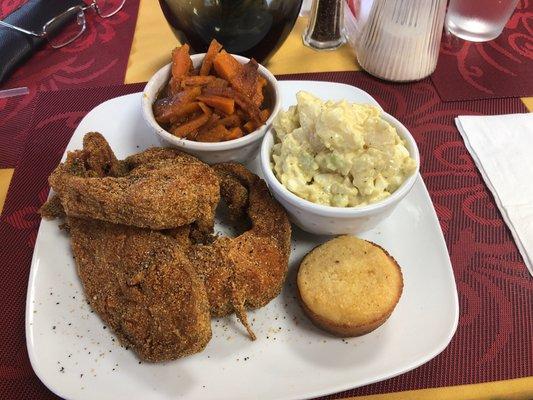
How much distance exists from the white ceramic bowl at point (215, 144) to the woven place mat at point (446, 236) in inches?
16.5

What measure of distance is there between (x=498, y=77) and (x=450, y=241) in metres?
0.93

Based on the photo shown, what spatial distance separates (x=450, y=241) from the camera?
4.71 ft

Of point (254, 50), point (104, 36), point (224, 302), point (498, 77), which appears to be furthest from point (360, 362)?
point (104, 36)

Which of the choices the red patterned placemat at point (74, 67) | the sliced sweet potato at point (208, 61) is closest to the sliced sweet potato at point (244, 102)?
the sliced sweet potato at point (208, 61)

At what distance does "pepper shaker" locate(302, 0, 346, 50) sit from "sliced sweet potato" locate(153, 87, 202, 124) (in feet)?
2.67

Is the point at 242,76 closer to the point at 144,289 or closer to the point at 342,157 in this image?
the point at 342,157

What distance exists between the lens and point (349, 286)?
1156mm

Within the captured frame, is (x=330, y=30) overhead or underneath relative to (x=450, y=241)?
overhead

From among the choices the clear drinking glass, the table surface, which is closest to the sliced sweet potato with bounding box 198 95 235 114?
the table surface

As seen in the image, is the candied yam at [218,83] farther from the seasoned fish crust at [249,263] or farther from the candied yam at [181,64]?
the seasoned fish crust at [249,263]

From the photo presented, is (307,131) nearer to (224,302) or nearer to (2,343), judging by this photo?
(224,302)

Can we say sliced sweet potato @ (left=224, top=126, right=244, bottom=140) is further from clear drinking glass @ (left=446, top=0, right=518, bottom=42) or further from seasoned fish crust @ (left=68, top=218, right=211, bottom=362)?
clear drinking glass @ (left=446, top=0, right=518, bottom=42)

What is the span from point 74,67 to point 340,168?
136cm

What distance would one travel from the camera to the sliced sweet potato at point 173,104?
4.68 feet
